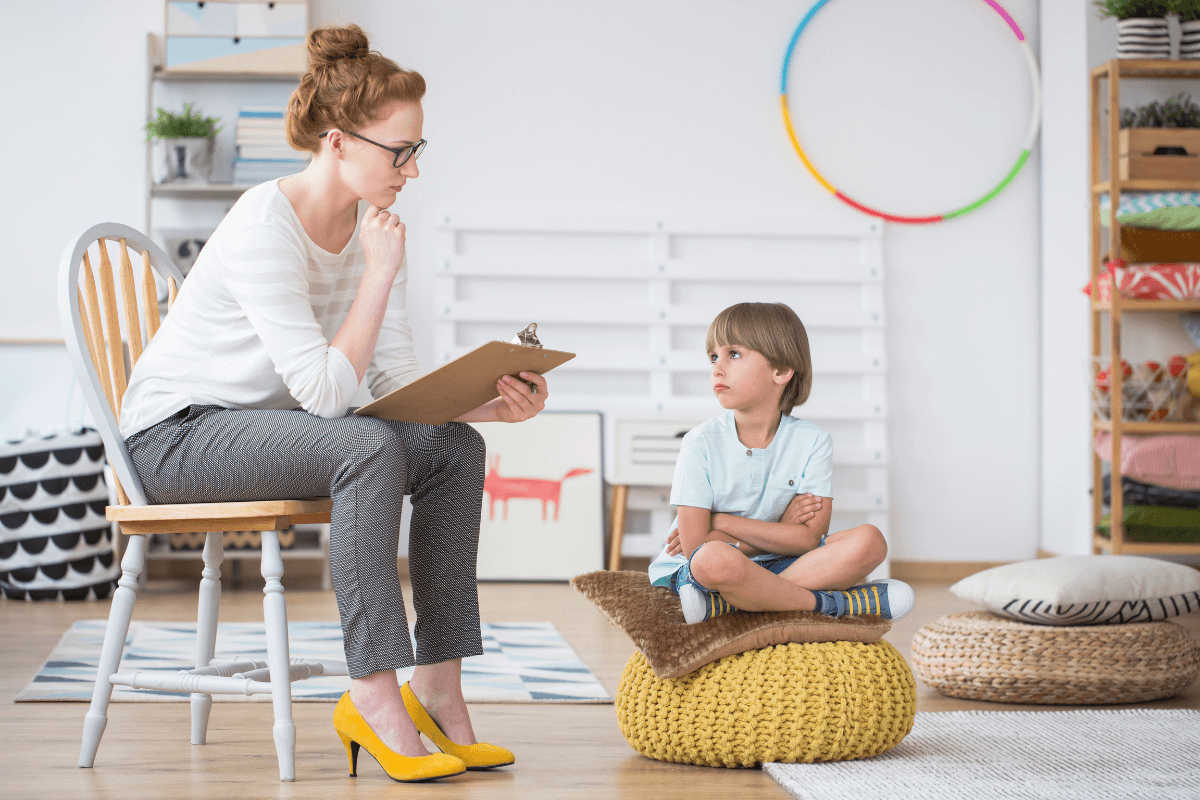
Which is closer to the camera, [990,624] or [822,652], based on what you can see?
[822,652]

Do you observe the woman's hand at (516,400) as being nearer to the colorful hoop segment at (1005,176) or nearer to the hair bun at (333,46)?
the hair bun at (333,46)

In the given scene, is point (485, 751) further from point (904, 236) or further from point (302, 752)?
point (904, 236)

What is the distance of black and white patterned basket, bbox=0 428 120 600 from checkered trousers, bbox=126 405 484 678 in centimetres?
195

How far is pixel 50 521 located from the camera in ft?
10.7

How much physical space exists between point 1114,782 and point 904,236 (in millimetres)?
2712

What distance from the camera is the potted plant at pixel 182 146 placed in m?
3.56

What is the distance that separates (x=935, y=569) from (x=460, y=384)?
2.84m

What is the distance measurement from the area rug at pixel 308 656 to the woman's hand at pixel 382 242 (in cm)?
72

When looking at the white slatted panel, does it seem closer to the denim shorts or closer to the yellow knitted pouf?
the denim shorts

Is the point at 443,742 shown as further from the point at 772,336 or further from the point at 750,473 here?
the point at 772,336

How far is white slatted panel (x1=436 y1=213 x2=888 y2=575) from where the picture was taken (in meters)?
3.88

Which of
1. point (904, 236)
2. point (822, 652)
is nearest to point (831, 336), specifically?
point (904, 236)

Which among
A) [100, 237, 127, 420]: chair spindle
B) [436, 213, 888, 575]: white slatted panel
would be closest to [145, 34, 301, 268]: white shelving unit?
[436, 213, 888, 575]: white slatted panel

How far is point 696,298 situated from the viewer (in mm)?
3949
